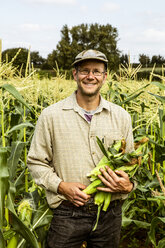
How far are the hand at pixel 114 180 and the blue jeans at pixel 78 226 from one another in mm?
294

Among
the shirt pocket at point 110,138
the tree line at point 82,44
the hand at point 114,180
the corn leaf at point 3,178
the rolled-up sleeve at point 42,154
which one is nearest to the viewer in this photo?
the corn leaf at point 3,178

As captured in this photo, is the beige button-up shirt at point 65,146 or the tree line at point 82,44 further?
the tree line at point 82,44

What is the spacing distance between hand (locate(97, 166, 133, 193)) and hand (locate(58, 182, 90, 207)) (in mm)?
160

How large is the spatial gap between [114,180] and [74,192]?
367mm

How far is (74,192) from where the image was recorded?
268 cm

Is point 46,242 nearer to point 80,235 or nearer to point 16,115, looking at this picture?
point 80,235

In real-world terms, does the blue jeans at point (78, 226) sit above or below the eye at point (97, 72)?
below

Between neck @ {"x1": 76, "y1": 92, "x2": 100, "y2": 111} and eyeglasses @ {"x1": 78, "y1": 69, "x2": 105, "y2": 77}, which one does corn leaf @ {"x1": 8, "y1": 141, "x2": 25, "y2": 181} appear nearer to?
neck @ {"x1": 76, "y1": 92, "x2": 100, "y2": 111}

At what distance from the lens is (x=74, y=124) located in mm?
2857

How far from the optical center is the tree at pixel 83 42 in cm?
5216

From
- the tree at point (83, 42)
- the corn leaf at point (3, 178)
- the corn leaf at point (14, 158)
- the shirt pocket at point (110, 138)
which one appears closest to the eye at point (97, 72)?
the shirt pocket at point (110, 138)

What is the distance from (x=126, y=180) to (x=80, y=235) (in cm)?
71

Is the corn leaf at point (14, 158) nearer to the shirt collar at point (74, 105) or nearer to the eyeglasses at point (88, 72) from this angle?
the shirt collar at point (74, 105)

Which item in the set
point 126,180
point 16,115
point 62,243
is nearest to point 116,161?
point 126,180
